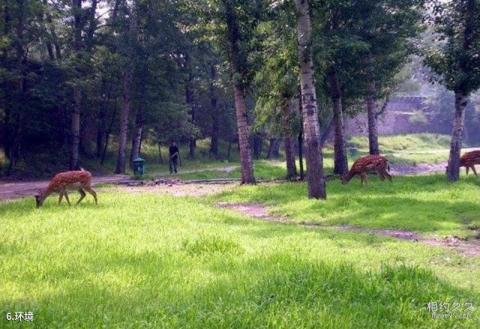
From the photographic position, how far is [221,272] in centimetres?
862

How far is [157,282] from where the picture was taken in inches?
308

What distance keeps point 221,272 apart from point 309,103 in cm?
1123

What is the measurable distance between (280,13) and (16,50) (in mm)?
20850

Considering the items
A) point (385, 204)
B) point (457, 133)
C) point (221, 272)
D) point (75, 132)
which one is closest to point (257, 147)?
point (75, 132)

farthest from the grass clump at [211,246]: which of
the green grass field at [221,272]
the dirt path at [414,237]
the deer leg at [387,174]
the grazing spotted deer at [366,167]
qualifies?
the deer leg at [387,174]

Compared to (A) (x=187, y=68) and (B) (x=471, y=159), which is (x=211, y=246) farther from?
(A) (x=187, y=68)

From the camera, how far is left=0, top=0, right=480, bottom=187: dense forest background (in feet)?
80.3

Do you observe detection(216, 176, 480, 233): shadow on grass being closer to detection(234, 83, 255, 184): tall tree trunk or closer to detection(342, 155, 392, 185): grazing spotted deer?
detection(342, 155, 392, 185): grazing spotted deer

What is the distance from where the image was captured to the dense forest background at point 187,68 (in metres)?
24.5

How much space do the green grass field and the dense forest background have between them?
27.6 ft

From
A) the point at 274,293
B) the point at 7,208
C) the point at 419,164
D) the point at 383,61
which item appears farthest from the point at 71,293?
the point at 419,164

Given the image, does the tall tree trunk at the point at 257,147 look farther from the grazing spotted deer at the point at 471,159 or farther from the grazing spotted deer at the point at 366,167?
the grazing spotted deer at the point at 366,167

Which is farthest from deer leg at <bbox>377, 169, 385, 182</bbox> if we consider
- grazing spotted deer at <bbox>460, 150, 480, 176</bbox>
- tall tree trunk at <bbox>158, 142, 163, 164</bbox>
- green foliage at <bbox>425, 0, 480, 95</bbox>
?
tall tree trunk at <bbox>158, 142, 163, 164</bbox>

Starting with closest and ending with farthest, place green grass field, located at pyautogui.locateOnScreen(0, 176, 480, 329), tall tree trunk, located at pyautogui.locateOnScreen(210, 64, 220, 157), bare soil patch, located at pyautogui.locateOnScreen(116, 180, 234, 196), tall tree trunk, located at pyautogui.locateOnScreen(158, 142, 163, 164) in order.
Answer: green grass field, located at pyautogui.locateOnScreen(0, 176, 480, 329) < bare soil patch, located at pyautogui.locateOnScreen(116, 180, 234, 196) < tall tree trunk, located at pyautogui.locateOnScreen(158, 142, 163, 164) < tall tree trunk, located at pyautogui.locateOnScreen(210, 64, 220, 157)
